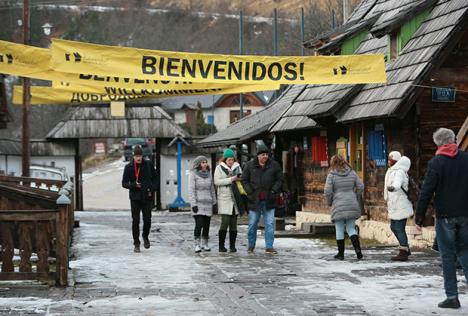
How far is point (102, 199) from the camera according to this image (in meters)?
57.3

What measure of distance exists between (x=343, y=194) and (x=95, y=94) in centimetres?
Result: 878

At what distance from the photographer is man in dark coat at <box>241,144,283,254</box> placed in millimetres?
17641

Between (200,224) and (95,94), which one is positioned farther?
(95,94)

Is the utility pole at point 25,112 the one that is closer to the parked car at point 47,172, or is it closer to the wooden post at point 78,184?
the parked car at point 47,172

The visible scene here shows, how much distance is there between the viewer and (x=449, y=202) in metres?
11.1

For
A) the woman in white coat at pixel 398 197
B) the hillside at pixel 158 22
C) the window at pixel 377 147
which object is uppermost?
the hillside at pixel 158 22

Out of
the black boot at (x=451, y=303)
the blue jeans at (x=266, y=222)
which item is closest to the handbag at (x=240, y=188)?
the blue jeans at (x=266, y=222)

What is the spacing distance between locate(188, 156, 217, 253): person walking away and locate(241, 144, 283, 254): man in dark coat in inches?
26.1

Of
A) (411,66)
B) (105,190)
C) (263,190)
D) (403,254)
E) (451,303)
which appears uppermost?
(411,66)

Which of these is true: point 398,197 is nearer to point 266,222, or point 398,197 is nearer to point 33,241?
point 266,222

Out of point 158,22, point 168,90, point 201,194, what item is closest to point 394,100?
point 201,194

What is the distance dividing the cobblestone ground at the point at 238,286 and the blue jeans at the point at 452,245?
1.06 ft

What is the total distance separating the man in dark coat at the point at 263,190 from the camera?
1764cm

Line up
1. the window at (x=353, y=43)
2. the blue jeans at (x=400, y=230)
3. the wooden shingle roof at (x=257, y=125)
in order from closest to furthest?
the blue jeans at (x=400, y=230) < the window at (x=353, y=43) < the wooden shingle roof at (x=257, y=125)
